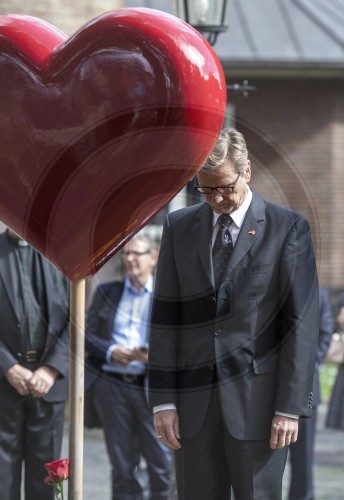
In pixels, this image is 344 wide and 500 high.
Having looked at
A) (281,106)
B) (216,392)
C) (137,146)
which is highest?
(281,106)

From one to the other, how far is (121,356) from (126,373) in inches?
6.1

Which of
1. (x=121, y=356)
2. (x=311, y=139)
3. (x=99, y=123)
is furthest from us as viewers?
(x=311, y=139)

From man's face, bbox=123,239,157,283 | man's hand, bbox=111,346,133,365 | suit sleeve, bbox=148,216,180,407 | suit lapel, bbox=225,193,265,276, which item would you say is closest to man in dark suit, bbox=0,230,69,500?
man's hand, bbox=111,346,133,365

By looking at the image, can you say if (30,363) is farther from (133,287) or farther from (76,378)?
(76,378)

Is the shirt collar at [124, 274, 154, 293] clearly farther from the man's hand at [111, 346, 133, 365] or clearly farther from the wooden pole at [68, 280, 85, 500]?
the wooden pole at [68, 280, 85, 500]

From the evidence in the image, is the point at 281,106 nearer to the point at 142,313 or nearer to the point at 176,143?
the point at 142,313

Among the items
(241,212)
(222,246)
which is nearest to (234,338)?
(222,246)

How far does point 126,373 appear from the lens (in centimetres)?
740

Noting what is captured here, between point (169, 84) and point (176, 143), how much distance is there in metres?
0.20

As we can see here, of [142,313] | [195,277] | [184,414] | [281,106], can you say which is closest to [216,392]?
[184,414]

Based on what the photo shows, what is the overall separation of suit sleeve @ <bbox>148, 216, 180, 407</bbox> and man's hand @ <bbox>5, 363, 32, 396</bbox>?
5.84 ft

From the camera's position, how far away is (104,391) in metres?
7.46

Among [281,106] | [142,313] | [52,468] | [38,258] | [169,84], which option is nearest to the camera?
[169,84]

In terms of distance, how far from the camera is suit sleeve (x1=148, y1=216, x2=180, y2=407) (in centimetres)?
485
